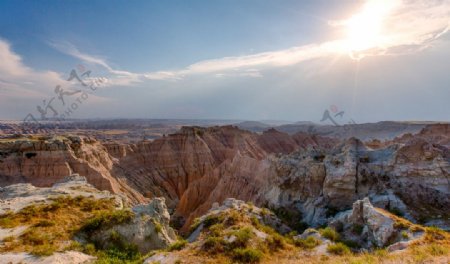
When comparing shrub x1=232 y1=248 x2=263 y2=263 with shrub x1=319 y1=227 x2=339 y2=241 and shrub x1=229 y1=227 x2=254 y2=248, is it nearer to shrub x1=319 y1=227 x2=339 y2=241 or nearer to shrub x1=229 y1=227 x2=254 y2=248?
shrub x1=229 y1=227 x2=254 y2=248

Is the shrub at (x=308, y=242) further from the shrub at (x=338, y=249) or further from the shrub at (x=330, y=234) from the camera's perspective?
the shrub at (x=338, y=249)

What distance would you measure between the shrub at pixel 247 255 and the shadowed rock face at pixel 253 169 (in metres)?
9.30

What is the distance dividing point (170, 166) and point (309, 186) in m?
48.7

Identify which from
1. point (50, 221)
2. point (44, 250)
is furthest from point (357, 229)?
point (50, 221)

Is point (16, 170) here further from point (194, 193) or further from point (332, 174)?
point (332, 174)

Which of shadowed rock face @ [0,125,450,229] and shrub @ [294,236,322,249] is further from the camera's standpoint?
shadowed rock face @ [0,125,450,229]

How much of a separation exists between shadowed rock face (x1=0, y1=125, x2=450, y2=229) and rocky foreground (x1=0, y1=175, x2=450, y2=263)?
161 inches

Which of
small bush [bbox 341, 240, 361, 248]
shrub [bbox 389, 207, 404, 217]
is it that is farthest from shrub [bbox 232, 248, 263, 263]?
shrub [bbox 389, 207, 404, 217]

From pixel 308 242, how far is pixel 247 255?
3460mm

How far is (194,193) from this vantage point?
50125 millimetres

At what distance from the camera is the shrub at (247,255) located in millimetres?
10602

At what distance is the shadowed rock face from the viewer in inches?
711

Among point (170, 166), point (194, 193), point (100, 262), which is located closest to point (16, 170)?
point (194, 193)

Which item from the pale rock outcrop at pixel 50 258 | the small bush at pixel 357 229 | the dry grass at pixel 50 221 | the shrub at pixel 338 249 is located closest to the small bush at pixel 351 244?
the small bush at pixel 357 229
